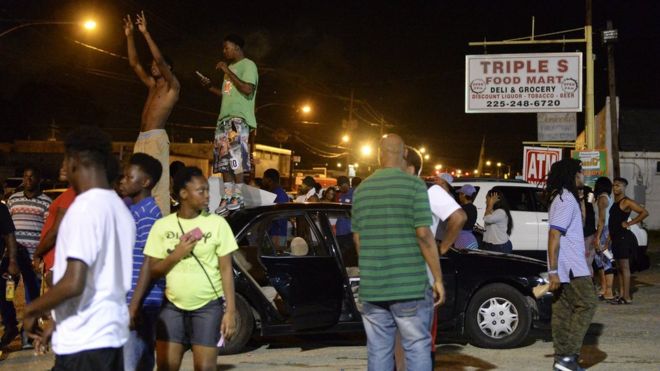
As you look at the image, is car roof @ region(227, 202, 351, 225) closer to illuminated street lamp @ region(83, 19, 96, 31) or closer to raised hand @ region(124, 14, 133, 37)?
raised hand @ region(124, 14, 133, 37)

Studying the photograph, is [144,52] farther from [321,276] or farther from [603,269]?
[603,269]

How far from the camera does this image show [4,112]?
69.8 metres

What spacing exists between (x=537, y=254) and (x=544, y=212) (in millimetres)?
856

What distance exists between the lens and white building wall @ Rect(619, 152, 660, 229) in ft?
133

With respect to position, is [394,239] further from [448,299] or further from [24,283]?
→ [24,283]

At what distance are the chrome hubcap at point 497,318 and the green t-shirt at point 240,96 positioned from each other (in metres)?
3.59

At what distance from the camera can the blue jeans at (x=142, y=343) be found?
5223 mm

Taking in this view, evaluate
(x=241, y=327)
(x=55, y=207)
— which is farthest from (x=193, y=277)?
(x=241, y=327)

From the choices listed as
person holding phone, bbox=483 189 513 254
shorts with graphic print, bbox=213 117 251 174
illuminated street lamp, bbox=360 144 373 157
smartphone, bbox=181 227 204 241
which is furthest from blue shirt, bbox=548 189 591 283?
illuminated street lamp, bbox=360 144 373 157

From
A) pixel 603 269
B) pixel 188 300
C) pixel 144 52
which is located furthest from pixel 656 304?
pixel 188 300

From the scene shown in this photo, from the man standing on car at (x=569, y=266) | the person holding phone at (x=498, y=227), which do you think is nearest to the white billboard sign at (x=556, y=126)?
the person holding phone at (x=498, y=227)

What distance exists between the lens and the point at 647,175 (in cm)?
4109

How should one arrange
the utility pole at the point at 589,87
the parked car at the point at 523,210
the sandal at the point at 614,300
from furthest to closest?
the utility pole at the point at 589,87 → the parked car at the point at 523,210 → the sandal at the point at 614,300

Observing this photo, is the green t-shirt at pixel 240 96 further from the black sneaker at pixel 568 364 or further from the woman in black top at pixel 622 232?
the woman in black top at pixel 622 232
